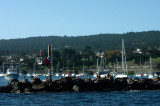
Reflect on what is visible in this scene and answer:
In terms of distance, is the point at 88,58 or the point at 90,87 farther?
the point at 88,58

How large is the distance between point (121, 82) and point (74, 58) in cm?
12694

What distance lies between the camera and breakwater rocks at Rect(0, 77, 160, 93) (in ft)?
149

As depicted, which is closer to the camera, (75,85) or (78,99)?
(78,99)

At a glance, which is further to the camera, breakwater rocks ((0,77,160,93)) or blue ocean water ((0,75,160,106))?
breakwater rocks ((0,77,160,93))

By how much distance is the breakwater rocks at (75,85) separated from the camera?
45375 mm

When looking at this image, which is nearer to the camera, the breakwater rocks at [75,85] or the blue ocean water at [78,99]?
the blue ocean water at [78,99]

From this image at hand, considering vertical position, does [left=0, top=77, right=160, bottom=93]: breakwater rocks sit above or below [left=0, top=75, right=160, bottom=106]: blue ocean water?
above

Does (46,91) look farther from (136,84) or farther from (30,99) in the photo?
(136,84)

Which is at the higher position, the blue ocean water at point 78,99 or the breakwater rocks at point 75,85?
the breakwater rocks at point 75,85

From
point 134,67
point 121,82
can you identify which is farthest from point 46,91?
point 134,67

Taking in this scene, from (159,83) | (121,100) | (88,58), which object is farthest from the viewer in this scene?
(88,58)

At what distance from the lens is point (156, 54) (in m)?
168

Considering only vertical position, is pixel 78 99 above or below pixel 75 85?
below

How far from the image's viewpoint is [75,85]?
45.9 metres
